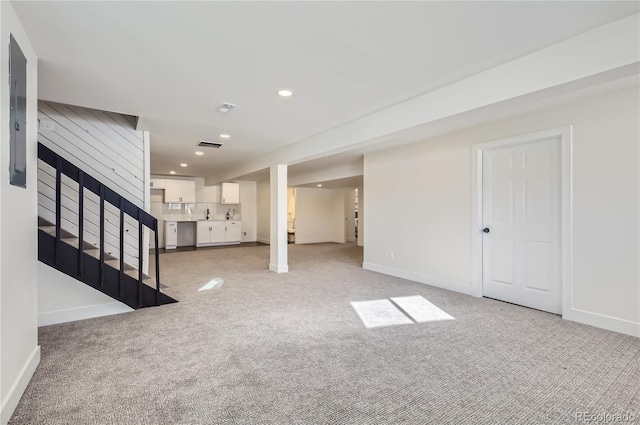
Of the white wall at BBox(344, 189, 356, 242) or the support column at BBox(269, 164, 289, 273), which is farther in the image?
the white wall at BBox(344, 189, 356, 242)

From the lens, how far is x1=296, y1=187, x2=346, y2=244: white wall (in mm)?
10984

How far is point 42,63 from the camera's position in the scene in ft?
8.23

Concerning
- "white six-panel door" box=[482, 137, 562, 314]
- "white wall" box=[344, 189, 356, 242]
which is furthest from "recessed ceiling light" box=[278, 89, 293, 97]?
"white wall" box=[344, 189, 356, 242]

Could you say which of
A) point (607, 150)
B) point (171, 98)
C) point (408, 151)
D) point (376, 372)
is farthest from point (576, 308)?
point (171, 98)

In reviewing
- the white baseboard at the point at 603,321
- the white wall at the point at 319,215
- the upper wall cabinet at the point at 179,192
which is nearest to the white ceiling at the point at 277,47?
the white baseboard at the point at 603,321

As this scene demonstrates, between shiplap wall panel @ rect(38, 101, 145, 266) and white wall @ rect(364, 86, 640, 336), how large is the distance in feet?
14.0

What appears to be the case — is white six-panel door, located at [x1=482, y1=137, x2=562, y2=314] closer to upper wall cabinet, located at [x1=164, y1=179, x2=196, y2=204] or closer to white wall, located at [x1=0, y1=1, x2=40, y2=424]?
white wall, located at [x1=0, y1=1, x2=40, y2=424]

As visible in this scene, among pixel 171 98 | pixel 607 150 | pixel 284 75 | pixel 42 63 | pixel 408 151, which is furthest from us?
pixel 408 151

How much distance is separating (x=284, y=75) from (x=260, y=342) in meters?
2.35

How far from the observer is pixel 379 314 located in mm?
3482

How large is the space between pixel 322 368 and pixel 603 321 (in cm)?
287

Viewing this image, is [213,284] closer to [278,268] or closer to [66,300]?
[278,268]

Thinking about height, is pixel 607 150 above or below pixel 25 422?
above

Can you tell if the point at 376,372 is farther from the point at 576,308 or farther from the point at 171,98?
the point at 171,98
